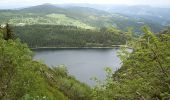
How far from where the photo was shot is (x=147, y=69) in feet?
28.7

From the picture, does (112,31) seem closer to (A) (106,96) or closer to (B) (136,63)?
(B) (136,63)

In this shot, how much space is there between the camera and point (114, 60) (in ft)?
559

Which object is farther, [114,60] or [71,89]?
[114,60]

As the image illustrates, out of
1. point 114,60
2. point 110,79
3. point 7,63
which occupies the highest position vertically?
point 110,79

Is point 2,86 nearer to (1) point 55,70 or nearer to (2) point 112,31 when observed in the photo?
(2) point 112,31

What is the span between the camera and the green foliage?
847 cm

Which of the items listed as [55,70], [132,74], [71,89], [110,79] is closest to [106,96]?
[110,79]

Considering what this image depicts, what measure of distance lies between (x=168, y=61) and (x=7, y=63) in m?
11.2

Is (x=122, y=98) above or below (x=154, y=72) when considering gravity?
below

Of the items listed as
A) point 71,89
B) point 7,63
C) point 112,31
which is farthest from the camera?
point 71,89

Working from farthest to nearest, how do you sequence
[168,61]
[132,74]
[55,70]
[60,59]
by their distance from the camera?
[60,59], [55,70], [132,74], [168,61]

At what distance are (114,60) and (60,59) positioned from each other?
29.1 meters

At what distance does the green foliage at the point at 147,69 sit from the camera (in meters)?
8.47

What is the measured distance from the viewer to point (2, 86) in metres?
18.0
